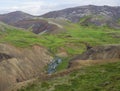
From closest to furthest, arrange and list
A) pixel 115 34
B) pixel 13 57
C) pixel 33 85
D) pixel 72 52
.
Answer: pixel 33 85 → pixel 13 57 → pixel 72 52 → pixel 115 34

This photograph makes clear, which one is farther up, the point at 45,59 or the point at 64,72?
the point at 64,72

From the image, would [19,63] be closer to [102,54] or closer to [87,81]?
[102,54]

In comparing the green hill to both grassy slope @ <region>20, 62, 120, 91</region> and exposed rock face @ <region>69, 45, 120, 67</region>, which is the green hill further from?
exposed rock face @ <region>69, 45, 120, 67</region>

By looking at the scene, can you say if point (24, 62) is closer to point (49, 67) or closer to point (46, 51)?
point (49, 67)

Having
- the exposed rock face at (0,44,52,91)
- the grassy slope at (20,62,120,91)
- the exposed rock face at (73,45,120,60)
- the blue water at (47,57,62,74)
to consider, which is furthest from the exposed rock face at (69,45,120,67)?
the grassy slope at (20,62,120,91)

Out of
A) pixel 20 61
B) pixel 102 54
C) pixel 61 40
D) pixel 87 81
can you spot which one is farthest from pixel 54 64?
pixel 87 81

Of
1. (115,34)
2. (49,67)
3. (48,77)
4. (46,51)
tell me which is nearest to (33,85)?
(48,77)

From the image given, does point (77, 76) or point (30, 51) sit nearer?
point (77, 76)
